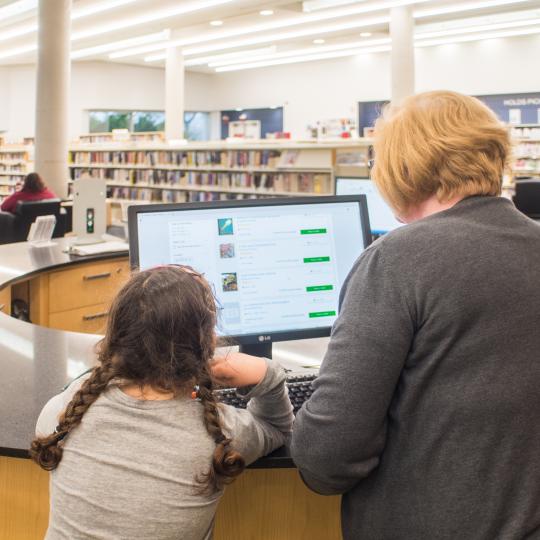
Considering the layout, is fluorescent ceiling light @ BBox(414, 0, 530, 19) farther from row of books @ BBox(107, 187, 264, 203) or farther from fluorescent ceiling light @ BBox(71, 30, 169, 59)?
fluorescent ceiling light @ BBox(71, 30, 169, 59)

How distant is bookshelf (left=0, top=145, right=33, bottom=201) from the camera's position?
49.8 ft

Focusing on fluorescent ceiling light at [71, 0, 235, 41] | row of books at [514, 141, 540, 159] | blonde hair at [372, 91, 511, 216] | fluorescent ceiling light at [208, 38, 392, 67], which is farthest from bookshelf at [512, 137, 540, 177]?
blonde hair at [372, 91, 511, 216]

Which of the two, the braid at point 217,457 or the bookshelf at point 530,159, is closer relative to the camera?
the braid at point 217,457

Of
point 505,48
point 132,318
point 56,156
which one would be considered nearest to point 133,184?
point 56,156

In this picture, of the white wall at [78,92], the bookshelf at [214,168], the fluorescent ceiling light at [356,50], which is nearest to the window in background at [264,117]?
the fluorescent ceiling light at [356,50]

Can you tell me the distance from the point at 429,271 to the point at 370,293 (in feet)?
0.30

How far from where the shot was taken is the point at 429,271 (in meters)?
0.96

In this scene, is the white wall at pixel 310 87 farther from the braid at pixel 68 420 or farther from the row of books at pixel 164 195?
the braid at pixel 68 420

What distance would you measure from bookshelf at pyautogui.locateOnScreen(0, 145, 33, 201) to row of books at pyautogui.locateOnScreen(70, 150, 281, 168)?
2.52 m

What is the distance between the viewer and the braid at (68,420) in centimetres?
106

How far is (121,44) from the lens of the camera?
1405 cm

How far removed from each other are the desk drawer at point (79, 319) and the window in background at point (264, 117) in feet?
48.6

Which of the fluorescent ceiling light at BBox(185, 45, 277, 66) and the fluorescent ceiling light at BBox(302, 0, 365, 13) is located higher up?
the fluorescent ceiling light at BBox(185, 45, 277, 66)

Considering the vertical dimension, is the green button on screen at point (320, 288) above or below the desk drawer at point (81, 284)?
above
